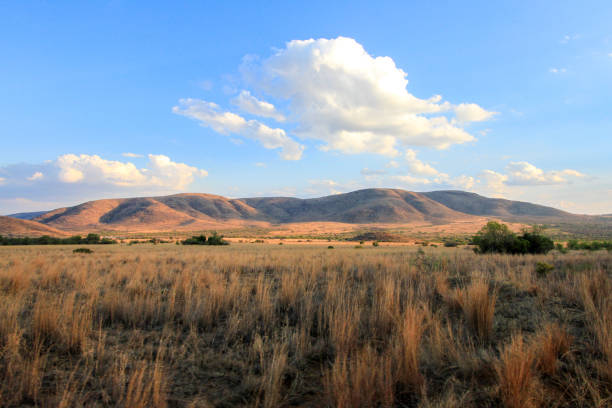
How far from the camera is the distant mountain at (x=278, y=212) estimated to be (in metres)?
137

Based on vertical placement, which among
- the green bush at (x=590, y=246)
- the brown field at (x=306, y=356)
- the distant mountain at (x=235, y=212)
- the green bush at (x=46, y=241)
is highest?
the distant mountain at (x=235, y=212)

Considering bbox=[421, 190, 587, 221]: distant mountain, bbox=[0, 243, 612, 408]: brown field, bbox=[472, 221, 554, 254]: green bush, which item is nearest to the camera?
bbox=[0, 243, 612, 408]: brown field

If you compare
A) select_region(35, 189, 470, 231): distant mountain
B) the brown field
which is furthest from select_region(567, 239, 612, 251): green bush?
select_region(35, 189, 470, 231): distant mountain

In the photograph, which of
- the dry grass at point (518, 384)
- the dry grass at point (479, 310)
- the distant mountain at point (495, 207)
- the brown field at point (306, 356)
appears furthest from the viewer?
the distant mountain at point (495, 207)

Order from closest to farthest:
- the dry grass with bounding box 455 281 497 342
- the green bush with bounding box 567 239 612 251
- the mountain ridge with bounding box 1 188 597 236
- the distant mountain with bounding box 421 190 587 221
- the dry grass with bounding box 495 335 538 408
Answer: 1. the dry grass with bounding box 495 335 538 408
2. the dry grass with bounding box 455 281 497 342
3. the green bush with bounding box 567 239 612 251
4. the mountain ridge with bounding box 1 188 597 236
5. the distant mountain with bounding box 421 190 587 221

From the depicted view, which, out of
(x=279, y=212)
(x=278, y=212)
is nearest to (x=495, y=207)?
(x=279, y=212)

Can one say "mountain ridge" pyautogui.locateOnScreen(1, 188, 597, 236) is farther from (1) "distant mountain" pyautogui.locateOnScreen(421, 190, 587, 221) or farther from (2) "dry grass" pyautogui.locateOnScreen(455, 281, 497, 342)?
(2) "dry grass" pyautogui.locateOnScreen(455, 281, 497, 342)

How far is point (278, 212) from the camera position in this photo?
18162cm

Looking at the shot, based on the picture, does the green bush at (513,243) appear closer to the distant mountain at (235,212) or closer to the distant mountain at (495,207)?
the distant mountain at (235,212)

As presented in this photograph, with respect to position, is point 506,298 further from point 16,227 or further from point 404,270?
point 16,227

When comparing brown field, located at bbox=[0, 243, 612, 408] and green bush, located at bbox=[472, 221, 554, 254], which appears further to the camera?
green bush, located at bbox=[472, 221, 554, 254]

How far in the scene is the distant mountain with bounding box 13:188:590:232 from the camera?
137 metres

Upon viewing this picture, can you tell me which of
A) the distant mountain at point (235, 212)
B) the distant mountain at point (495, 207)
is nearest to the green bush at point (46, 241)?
the distant mountain at point (235, 212)

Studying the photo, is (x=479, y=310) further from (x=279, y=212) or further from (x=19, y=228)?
(x=279, y=212)
